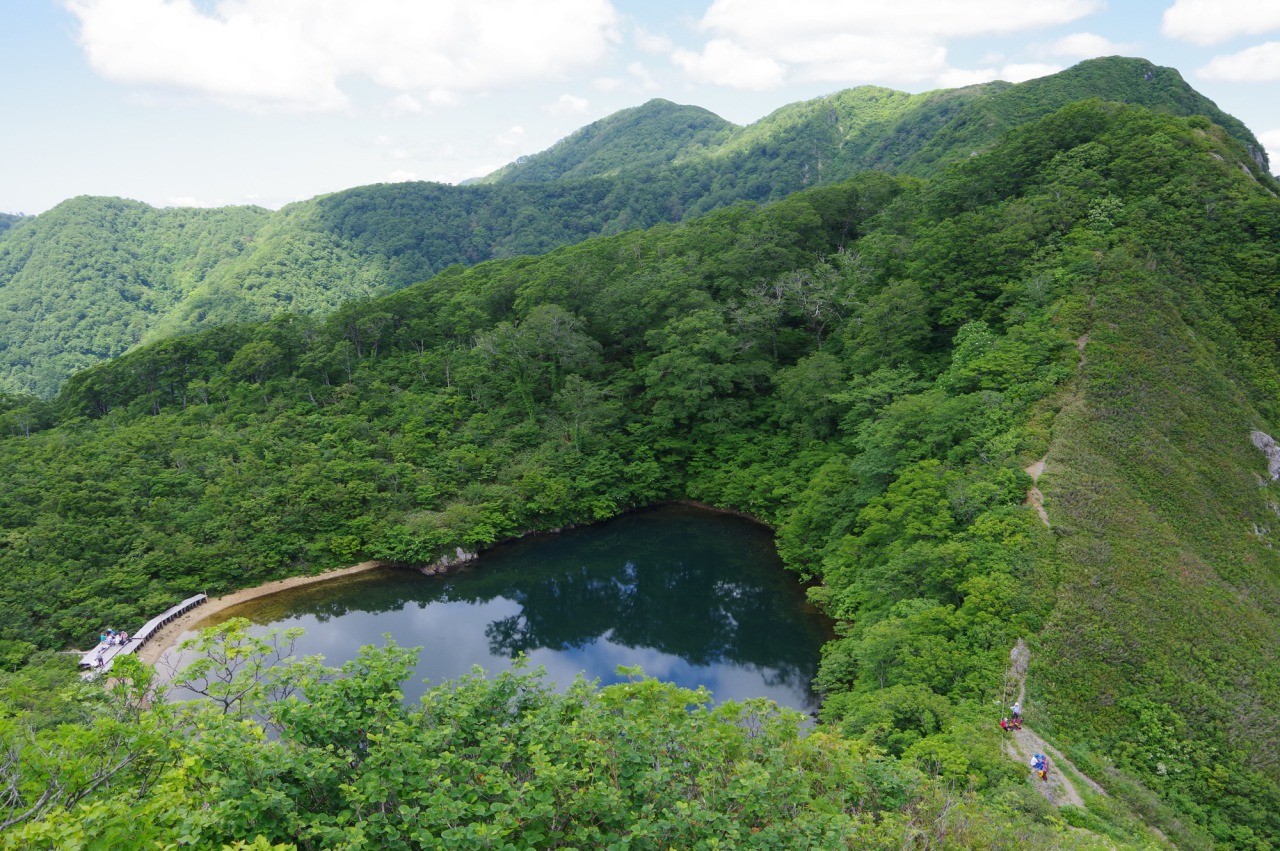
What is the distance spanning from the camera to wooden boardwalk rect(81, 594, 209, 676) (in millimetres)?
22172

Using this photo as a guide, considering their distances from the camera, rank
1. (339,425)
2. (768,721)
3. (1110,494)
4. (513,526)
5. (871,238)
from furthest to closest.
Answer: (871,238) → (339,425) → (513,526) → (1110,494) → (768,721)

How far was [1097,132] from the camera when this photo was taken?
112ft

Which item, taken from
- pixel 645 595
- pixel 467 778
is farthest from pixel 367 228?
pixel 467 778

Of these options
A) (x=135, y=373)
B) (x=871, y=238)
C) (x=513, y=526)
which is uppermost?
(x=871, y=238)

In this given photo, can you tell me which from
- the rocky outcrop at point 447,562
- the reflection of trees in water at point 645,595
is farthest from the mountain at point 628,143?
the rocky outcrop at point 447,562

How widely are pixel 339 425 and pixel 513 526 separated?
1174 cm

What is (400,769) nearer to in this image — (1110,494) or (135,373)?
(1110,494)

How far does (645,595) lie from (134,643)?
1918 cm

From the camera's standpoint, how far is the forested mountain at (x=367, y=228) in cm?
8188

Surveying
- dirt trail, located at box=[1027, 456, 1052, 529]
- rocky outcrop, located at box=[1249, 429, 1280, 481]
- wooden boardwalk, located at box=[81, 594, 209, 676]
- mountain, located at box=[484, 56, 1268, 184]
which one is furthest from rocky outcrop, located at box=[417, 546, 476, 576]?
mountain, located at box=[484, 56, 1268, 184]

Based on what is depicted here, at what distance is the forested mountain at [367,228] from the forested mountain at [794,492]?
40332mm

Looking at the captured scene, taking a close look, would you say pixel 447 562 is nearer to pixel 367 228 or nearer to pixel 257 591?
pixel 257 591

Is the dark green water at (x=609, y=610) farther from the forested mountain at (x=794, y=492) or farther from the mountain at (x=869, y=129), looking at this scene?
the mountain at (x=869, y=129)

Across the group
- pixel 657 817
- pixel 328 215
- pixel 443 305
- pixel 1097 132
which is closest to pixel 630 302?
pixel 443 305
